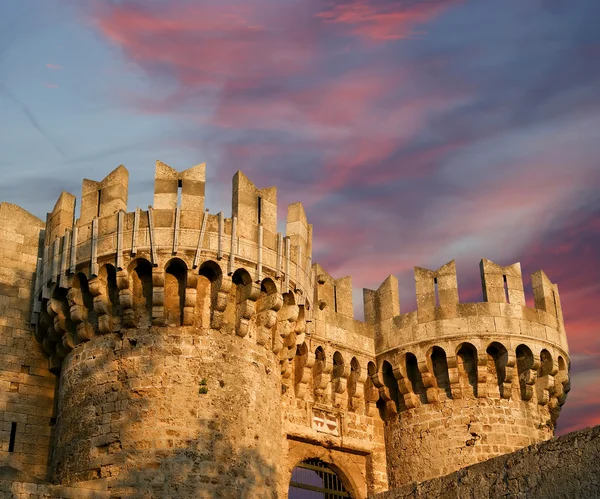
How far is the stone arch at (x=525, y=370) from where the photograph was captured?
19172 mm

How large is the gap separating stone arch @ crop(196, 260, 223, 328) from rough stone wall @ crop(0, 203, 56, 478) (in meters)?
3.45

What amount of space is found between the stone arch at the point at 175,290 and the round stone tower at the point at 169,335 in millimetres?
24

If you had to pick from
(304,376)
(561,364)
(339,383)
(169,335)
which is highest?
(561,364)

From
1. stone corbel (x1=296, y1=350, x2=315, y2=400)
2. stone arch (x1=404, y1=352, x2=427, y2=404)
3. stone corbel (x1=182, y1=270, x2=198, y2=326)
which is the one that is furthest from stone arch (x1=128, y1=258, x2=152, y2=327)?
stone arch (x1=404, y1=352, x2=427, y2=404)

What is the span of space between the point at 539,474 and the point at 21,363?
419 inches

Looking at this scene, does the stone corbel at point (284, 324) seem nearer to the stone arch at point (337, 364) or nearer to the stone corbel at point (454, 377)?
the stone arch at point (337, 364)

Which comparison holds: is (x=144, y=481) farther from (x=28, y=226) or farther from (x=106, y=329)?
(x=28, y=226)

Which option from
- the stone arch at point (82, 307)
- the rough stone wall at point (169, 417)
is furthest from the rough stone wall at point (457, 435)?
the stone arch at point (82, 307)

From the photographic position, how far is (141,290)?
50.8 feet

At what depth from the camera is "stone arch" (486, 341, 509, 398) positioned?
753 inches

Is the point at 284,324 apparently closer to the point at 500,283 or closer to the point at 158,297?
the point at 158,297

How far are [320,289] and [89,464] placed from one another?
22.0 ft

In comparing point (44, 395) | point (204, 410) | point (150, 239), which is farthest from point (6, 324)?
point (204, 410)

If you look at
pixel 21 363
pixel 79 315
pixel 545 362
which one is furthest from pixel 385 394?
pixel 21 363
